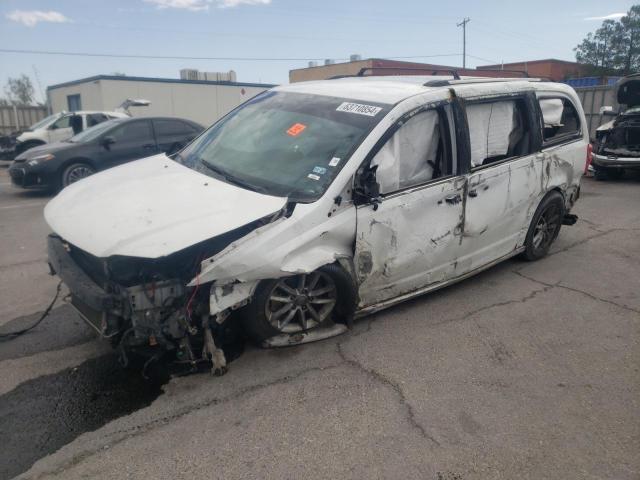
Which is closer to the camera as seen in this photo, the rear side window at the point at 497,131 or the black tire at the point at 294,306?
the black tire at the point at 294,306

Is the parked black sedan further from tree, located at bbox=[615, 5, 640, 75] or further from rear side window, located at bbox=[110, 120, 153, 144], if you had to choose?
tree, located at bbox=[615, 5, 640, 75]

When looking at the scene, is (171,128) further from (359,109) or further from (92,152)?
(359,109)

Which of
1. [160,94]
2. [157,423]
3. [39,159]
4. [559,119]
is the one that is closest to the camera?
[157,423]

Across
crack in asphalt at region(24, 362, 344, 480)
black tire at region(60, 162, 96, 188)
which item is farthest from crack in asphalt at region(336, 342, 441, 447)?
black tire at region(60, 162, 96, 188)

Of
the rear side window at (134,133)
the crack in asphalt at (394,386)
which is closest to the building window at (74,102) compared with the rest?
the rear side window at (134,133)

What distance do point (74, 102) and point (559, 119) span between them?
79.1 feet

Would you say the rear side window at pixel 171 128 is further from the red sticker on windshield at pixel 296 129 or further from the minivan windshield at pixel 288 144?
the red sticker on windshield at pixel 296 129

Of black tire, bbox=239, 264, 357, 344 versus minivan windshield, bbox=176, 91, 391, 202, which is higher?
minivan windshield, bbox=176, 91, 391, 202

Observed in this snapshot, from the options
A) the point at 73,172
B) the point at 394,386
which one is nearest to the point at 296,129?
the point at 394,386

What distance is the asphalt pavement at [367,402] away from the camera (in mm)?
2592

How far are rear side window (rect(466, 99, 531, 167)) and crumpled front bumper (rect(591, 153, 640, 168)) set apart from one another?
23.8ft

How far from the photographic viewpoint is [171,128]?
10.7m

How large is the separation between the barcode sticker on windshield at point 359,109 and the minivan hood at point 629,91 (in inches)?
400

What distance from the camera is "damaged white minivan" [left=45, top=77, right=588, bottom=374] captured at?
3025 millimetres
